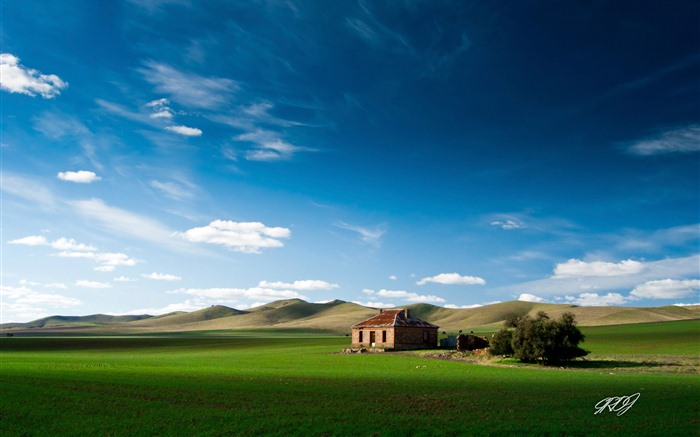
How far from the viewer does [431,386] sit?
30.6 metres

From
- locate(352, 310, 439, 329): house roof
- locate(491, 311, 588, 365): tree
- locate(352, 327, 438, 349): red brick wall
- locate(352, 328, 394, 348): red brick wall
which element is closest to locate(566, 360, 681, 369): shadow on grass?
locate(491, 311, 588, 365): tree

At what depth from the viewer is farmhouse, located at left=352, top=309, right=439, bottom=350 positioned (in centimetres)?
7319

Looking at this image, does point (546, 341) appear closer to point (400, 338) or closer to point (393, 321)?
point (400, 338)

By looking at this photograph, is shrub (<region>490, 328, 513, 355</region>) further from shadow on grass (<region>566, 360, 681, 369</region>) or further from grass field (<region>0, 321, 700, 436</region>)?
grass field (<region>0, 321, 700, 436</region>)

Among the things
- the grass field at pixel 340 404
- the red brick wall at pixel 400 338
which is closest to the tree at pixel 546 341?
the grass field at pixel 340 404

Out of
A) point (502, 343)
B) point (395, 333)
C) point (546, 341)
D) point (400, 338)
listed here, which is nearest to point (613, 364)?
point (546, 341)

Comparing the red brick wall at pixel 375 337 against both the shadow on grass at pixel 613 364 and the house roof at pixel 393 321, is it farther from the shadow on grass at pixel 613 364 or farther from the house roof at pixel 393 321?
the shadow on grass at pixel 613 364

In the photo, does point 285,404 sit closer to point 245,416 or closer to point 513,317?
point 245,416

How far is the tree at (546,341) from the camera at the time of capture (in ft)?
160

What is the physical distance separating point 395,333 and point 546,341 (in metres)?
27.5

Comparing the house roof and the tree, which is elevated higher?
the house roof

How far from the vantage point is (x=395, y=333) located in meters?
72.9

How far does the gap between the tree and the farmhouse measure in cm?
2367

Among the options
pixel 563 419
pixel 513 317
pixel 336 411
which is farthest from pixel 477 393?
pixel 513 317
